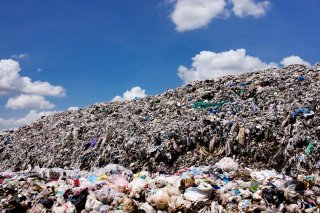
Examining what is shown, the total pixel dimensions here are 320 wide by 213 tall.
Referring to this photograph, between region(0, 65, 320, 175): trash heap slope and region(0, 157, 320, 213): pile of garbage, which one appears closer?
region(0, 157, 320, 213): pile of garbage

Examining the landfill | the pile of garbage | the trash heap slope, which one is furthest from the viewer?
the trash heap slope

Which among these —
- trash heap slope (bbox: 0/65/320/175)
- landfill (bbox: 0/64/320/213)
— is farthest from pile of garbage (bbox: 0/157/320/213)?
trash heap slope (bbox: 0/65/320/175)

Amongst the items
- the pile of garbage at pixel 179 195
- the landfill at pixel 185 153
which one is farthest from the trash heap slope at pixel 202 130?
the pile of garbage at pixel 179 195

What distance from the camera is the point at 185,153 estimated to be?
941cm

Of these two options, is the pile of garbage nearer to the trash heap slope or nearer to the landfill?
the landfill

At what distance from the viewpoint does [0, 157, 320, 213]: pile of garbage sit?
547 centimetres

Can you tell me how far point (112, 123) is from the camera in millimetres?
11828

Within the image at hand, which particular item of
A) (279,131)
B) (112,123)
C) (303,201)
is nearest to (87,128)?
(112,123)

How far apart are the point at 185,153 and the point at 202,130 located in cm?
76

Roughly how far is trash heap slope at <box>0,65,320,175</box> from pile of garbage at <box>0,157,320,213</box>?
5.27 ft

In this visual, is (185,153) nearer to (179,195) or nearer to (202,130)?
(202,130)

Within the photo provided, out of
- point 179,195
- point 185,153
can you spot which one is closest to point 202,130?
point 185,153

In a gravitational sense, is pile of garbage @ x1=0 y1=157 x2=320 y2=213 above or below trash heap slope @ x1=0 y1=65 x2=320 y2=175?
below

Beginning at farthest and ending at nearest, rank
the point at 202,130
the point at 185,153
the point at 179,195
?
the point at 202,130
the point at 185,153
the point at 179,195
